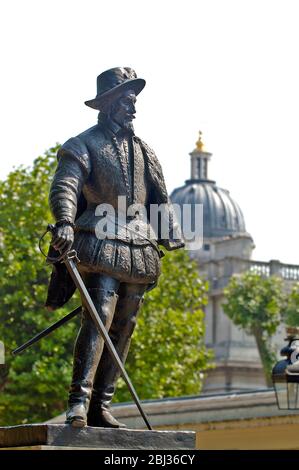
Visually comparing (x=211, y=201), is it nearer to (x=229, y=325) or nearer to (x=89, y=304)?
(x=229, y=325)

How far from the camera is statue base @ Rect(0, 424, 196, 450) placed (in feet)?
41.7

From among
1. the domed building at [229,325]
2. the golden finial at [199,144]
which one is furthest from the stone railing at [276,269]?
the golden finial at [199,144]

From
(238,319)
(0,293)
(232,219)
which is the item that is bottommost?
(0,293)

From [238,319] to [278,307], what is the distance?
1.79 metres

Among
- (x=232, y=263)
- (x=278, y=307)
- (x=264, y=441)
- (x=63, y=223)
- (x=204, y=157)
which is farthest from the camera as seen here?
(x=204, y=157)

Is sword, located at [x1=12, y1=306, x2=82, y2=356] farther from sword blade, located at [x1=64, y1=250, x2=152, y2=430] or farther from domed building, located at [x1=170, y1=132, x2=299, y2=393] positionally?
domed building, located at [x1=170, y1=132, x2=299, y2=393]

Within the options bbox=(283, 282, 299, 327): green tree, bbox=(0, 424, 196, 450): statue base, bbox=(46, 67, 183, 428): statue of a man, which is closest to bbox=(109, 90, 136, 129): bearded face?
bbox=(46, 67, 183, 428): statue of a man

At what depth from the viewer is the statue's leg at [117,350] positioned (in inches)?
538

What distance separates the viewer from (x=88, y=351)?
1347 cm

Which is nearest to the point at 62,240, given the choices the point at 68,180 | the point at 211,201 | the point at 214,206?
the point at 68,180

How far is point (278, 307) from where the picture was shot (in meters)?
70.9

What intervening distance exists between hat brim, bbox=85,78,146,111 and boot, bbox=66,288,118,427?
164 cm

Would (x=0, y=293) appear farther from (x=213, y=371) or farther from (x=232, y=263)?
(x=232, y=263)
